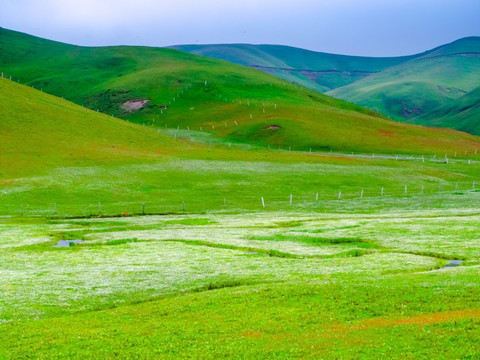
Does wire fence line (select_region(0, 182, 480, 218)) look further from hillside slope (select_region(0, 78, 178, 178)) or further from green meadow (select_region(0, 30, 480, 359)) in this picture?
hillside slope (select_region(0, 78, 178, 178))

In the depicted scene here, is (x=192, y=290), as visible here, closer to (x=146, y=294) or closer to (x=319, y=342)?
(x=146, y=294)

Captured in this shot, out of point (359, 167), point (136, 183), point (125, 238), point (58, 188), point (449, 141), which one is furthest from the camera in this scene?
point (449, 141)

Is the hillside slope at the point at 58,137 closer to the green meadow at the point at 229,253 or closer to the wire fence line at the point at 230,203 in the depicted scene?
the green meadow at the point at 229,253

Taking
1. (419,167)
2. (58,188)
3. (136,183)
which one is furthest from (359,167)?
(58,188)

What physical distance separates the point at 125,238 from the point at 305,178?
58.6 meters

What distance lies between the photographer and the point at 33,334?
2566 cm

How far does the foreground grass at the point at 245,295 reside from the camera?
75.5 ft

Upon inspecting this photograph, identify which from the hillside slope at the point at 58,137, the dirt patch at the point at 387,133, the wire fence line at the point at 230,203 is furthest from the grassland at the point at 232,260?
the dirt patch at the point at 387,133

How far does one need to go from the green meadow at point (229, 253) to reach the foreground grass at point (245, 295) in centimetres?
12

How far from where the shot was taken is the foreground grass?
2300cm

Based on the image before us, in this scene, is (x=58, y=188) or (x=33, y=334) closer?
(x=33, y=334)

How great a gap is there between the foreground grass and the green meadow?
116mm

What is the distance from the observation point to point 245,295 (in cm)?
3111

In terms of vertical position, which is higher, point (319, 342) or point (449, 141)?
point (449, 141)
